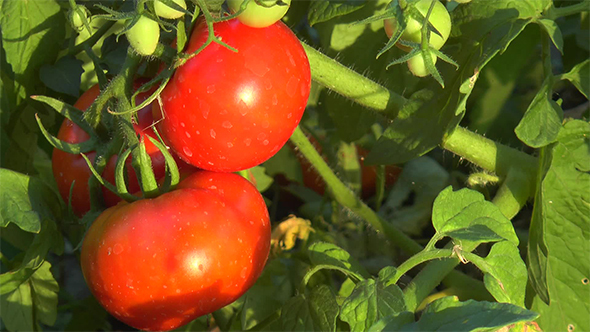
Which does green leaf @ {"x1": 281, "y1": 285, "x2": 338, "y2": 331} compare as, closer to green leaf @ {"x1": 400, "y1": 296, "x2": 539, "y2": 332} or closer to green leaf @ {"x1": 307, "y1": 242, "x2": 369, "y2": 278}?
Answer: green leaf @ {"x1": 307, "y1": 242, "x2": 369, "y2": 278}

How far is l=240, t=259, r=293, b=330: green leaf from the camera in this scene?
1.02 metres

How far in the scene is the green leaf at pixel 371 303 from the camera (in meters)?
0.72

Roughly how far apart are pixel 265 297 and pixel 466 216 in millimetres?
369

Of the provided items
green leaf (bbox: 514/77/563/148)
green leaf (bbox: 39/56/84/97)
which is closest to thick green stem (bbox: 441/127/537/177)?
green leaf (bbox: 514/77/563/148)

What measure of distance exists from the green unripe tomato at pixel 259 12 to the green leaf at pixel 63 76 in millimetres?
365

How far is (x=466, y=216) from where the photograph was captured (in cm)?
80

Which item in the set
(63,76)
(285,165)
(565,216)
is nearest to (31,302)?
(63,76)

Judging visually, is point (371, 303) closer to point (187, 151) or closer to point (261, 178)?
Answer: point (187, 151)

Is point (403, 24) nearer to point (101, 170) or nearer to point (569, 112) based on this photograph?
point (101, 170)

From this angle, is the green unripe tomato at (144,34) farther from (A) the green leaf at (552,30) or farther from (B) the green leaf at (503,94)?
(B) the green leaf at (503,94)

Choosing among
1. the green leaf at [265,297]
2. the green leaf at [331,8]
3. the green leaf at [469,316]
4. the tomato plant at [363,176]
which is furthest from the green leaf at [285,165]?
the green leaf at [469,316]

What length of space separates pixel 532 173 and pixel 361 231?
0.39 meters

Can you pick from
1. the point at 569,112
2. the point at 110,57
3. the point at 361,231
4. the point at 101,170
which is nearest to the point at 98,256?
the point at 101,170

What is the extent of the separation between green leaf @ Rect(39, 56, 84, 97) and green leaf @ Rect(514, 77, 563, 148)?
0.62 m
